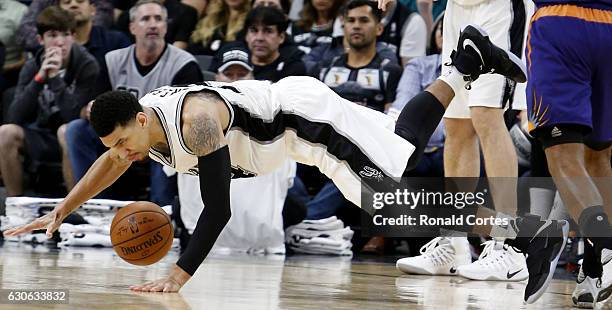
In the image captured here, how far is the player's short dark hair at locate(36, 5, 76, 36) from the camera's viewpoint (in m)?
8.94

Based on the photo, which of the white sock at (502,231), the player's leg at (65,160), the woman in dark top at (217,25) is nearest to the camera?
the white sock at (502,231)

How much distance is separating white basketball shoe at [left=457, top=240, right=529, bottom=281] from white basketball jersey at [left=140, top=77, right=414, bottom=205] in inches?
38.8

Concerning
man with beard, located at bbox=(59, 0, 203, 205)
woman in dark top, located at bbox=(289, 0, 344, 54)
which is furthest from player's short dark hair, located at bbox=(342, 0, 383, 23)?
man with beard, located at bbox=(59, 0, 203, 205)

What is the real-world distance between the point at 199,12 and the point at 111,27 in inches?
34.3

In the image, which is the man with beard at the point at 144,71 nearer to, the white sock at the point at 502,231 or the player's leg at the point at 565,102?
the white sock at the point at 502,231

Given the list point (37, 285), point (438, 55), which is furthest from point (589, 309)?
point (438, 55)

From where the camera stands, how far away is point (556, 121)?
439 cm

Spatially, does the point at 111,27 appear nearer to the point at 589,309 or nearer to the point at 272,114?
the point at 272,114

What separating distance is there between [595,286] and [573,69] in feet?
3.01

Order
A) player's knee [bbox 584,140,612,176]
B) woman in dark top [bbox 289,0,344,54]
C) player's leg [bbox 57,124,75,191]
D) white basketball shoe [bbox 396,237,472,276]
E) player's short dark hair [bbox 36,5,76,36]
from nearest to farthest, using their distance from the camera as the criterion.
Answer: player's knee [bbox 584,140,612,176]
white basketball shoe [bbox 396,237,472,276]
player's leg [bbox 57,124,75,191]
player's short dark hair [bbox 36,5,76,36]
woman in dark top [bbox 289,0,344,54]

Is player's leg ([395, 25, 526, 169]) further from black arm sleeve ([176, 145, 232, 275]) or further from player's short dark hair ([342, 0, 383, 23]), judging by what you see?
player's short dark hair ([342, 0, 383, 23])

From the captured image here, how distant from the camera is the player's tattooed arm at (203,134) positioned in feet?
14.2

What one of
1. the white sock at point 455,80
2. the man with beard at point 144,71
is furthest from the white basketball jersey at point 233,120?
the man with beard at point 144,71

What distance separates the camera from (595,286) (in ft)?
14.3
